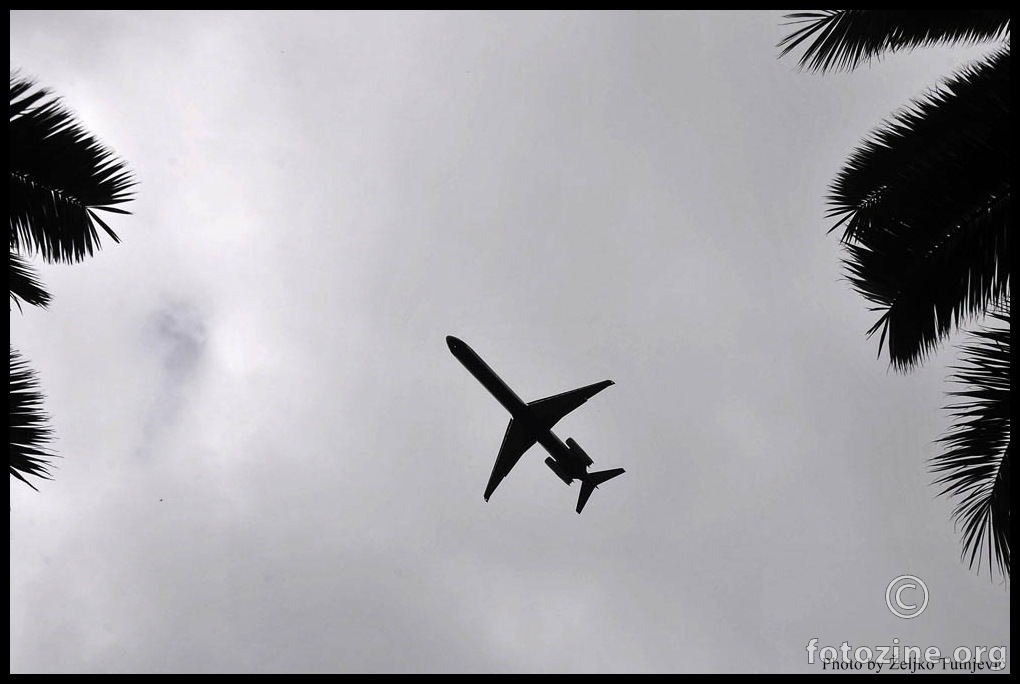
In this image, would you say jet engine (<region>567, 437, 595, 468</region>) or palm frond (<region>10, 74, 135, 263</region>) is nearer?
palm frond (<region>10, 74, 135, 263</region>)

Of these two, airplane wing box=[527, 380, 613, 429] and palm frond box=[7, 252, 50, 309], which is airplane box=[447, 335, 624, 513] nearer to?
airplane wing box=[527, 380, 613, 429]

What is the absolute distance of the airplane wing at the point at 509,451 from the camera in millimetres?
28359

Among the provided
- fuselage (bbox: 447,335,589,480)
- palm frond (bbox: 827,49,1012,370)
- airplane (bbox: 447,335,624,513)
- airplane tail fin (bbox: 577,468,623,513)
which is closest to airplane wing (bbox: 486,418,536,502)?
airplane (bbox: 447,335,624,513)

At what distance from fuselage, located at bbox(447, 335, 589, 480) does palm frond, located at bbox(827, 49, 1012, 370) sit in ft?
65.7

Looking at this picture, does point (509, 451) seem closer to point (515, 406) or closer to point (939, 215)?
point (515, 406)

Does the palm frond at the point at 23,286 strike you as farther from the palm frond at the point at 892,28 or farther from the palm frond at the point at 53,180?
the palm frond at the point at 892,28

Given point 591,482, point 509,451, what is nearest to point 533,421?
point 509,451

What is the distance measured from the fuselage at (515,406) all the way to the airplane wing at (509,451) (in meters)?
0.73

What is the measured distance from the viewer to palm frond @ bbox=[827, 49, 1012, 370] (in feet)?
20.9

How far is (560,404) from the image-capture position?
2745 cm
